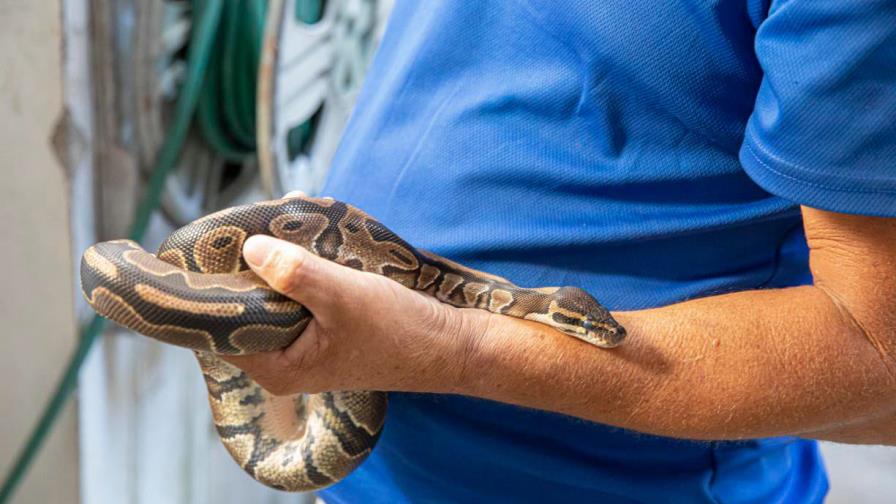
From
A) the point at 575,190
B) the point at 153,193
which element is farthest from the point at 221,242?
the point at 153,193

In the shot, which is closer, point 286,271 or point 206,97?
point 286,271

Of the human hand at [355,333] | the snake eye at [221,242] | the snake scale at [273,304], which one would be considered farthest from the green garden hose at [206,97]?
the human hand at [355,333]

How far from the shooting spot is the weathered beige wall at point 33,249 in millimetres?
2053

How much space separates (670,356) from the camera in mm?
1105

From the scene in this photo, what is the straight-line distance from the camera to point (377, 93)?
4.66ft

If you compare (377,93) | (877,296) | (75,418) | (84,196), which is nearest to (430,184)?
(377,93)

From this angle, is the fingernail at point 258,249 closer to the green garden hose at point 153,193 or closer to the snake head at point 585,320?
the snake head at point 585,320

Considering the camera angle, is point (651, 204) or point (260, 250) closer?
point (260, 250)

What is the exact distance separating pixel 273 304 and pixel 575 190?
480 millimetres

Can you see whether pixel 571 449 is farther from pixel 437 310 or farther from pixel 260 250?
pixel 260 250

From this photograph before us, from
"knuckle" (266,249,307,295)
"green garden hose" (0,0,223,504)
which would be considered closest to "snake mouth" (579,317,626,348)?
"knuckle" (266,249,307,295)

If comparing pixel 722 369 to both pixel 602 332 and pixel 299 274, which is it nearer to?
pixel 602 332

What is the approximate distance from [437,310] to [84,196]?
5.13ft

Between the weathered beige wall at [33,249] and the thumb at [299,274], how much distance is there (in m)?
1.47
